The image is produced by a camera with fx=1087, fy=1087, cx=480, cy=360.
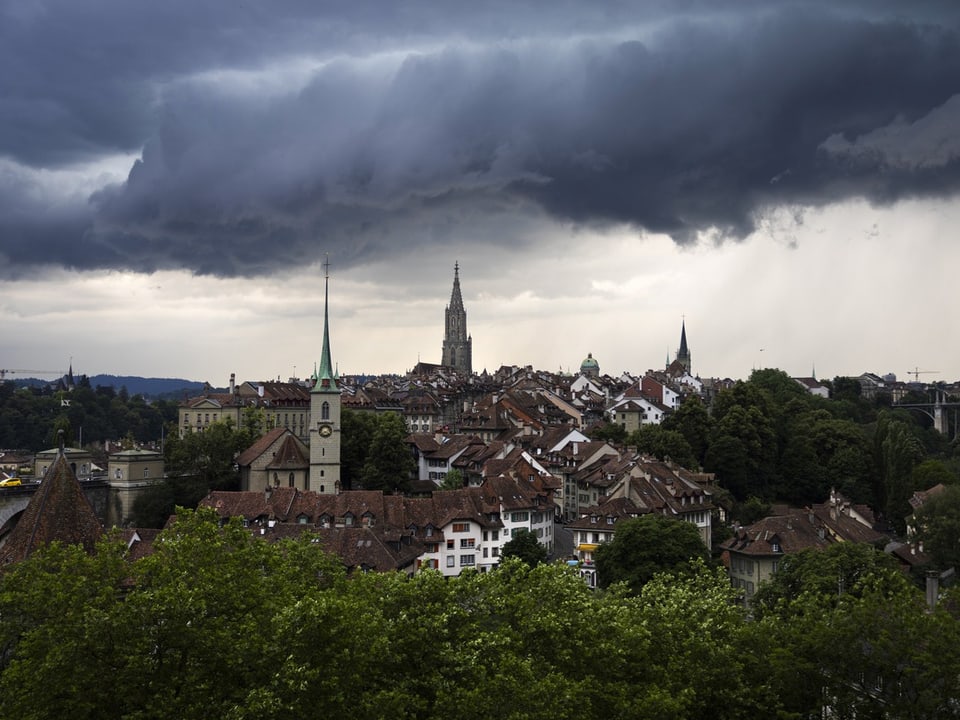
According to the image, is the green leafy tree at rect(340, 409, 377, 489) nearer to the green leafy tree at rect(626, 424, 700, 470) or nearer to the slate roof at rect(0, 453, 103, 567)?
the green leafy tree at rect(626, 424, 700, 470)

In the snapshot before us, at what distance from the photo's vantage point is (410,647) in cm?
2961

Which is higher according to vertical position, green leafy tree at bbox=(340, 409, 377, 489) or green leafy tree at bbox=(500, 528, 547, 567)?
green leafy tree at bbox=(340, 409, 377, 489)

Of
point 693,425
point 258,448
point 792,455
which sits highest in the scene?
point 693,425

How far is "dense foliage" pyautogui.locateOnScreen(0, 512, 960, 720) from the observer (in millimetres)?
26516

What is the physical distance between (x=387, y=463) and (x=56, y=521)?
2046 inches

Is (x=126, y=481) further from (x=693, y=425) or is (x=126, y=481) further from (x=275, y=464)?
(x=693, y=425)

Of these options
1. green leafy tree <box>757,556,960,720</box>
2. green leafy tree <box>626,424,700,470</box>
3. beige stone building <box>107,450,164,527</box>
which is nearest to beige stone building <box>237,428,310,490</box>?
beige stone building <box>107,450,164,527</box>

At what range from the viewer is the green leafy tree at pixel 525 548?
73.1m

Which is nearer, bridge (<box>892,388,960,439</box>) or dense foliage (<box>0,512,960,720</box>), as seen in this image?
dense foliage (<box>0,512,960,720</box>)

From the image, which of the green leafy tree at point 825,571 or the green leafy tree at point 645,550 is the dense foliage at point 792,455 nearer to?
the green leafy tree at point 645,550

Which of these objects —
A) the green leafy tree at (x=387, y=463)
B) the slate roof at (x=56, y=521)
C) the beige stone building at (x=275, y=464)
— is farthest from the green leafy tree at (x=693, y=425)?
the slate roof at (x=56, y=521)

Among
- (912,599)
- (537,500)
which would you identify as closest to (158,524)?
(537,500)

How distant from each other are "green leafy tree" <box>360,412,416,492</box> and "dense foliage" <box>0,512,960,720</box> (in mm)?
57526

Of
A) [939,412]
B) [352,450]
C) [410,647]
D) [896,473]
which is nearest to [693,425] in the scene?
[896,473]
